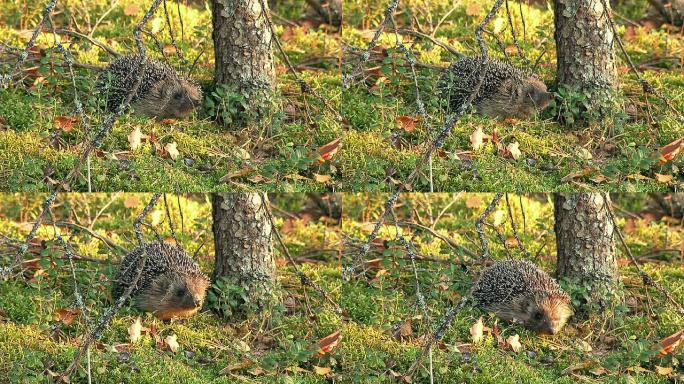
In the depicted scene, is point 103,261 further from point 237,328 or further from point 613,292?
point 613,292

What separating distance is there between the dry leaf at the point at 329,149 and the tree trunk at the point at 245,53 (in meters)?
0.76

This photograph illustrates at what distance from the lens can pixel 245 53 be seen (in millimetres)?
7391

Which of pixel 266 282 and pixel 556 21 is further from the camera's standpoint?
pixel 556 21

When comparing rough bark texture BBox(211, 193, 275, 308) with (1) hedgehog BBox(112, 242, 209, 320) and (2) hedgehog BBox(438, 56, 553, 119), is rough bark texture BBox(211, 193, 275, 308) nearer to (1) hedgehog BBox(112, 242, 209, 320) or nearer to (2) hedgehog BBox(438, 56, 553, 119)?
(1) hedgehog BBox(112, 242, 209, 320)

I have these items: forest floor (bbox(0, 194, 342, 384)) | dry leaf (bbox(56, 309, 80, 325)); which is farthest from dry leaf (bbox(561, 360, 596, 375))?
dry leaf (bbox(56, 309, 80, 325))

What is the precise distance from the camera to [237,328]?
732cm

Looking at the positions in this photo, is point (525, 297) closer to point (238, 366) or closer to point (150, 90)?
point (238, 366)

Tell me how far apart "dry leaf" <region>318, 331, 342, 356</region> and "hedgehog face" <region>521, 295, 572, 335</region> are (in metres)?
1.89

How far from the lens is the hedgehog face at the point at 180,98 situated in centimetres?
769

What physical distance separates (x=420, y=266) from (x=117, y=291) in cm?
274

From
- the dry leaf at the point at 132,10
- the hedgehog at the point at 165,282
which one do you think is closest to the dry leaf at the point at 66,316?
the hedgehog at the point at 165,282

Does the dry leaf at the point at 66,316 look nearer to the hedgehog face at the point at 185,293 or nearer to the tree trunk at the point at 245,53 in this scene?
the hedgehog face at the point at 185,293

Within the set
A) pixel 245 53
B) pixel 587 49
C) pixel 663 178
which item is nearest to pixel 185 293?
pixel 245 53

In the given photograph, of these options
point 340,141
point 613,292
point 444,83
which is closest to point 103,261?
point 340,141
